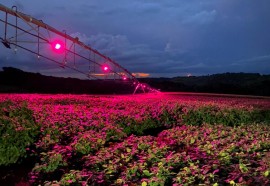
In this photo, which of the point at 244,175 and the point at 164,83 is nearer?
the point at 244,175

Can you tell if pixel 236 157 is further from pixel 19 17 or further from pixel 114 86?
pixel 114 86

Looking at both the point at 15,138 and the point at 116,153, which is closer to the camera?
the point at 116,153

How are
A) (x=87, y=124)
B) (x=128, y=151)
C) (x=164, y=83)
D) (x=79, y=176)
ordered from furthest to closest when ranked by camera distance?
(x=164, y=83) < (x=87, y=124) < (x=128, y=151) < (x=79, y=176)

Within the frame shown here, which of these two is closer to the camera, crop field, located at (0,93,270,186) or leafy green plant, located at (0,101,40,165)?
crop field, located at (0,93,270,186)

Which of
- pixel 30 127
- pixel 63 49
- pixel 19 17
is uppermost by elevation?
pixel 19 17

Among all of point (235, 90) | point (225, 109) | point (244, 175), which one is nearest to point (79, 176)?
point (244, 175)

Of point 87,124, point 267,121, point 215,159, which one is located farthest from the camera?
point 267,121

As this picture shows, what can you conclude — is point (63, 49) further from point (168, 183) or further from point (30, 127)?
point (168, 183)

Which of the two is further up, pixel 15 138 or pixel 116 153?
pixel 15 138

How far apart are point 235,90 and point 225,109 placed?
2365 cm

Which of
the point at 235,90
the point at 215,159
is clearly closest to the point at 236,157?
the point at 215,159

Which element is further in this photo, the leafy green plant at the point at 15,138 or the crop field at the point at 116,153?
the leafy green plant at the point at 15,138

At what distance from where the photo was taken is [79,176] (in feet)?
22.0

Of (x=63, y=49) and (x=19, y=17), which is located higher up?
(x=19, y=17)
